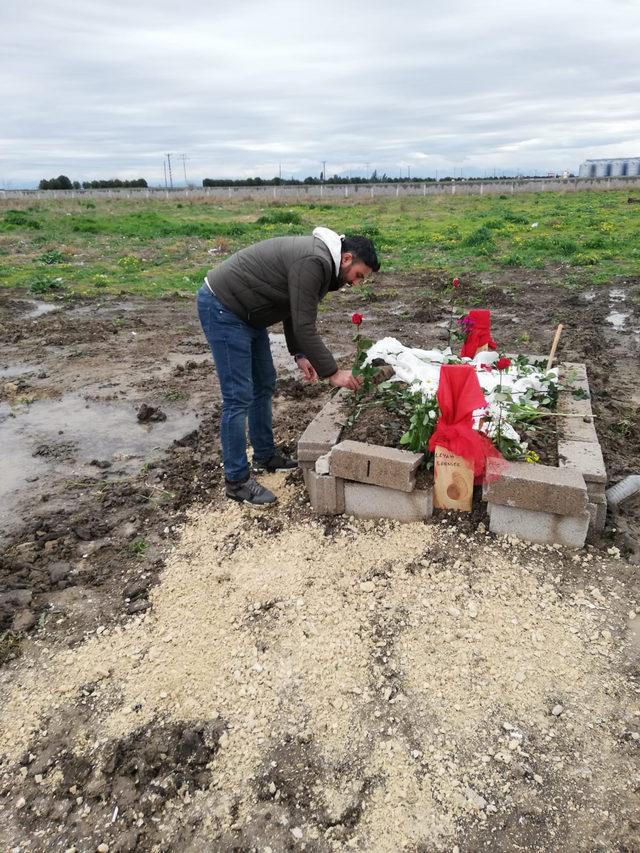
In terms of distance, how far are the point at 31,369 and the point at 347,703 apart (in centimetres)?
595

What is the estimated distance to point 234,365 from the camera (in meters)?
3.53

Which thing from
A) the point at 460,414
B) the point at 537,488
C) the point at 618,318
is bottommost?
the point at 618,318

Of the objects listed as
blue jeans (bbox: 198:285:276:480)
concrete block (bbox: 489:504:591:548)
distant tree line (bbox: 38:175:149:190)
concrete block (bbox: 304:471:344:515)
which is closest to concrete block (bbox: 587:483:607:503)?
concrete block (bbox: 489:504:591:548)

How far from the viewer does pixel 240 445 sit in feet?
12.1

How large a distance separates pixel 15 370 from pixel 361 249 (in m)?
5.24

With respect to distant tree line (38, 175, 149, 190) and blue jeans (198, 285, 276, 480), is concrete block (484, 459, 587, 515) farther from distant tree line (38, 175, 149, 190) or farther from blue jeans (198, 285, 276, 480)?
distant tree line (38, 175, 149, 190)


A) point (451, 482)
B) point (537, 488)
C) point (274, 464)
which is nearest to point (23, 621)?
point (274, 464)

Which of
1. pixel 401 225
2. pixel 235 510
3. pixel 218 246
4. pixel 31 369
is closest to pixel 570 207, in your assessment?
pixel 401 225

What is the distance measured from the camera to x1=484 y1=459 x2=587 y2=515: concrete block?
303cm

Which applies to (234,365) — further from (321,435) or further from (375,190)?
(375,190)

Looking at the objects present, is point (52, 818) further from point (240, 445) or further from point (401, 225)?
point (401, 225)

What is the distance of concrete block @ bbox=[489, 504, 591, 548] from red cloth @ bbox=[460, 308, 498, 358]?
69.6 inches

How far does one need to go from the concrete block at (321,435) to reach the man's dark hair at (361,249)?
1076 mm

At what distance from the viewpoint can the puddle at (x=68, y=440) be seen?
4387mm
